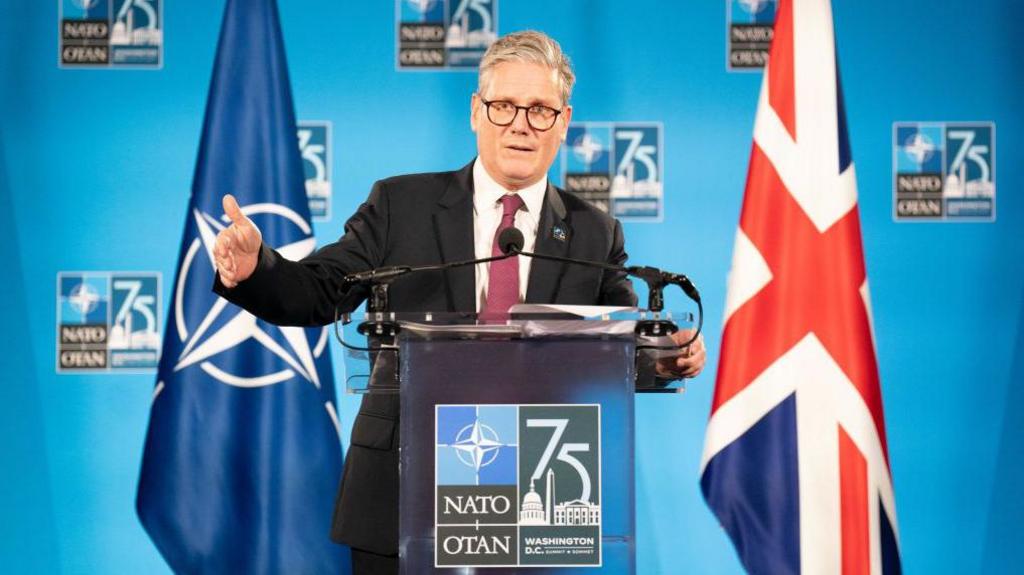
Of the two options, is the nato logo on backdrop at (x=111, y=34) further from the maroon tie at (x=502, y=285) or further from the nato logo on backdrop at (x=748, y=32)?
the maroon tie at (x=502, y=285)

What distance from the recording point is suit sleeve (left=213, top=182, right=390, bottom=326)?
206 cm

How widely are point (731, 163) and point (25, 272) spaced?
2.43 metres

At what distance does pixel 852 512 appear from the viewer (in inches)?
131

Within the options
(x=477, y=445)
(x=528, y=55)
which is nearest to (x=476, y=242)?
(x=528, y=55)

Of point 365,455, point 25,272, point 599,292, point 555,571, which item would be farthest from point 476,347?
point 25,272

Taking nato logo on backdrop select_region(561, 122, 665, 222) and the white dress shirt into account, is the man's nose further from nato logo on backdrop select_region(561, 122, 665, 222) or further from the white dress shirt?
nato logo on backdrop select_region(561, 122, 665, 222)

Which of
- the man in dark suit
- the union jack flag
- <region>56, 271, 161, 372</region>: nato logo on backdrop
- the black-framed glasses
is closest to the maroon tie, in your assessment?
the man in dark suit

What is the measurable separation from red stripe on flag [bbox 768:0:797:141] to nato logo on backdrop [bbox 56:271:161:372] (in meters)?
2.10

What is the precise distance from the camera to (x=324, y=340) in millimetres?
3553

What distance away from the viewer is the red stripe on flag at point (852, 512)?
3.32 metres

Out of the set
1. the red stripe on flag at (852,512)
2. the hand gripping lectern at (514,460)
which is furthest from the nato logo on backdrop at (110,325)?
the hand gripping lectern at (514,460)

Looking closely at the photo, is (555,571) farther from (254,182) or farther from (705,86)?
(705,86)

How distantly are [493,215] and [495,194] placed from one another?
0.05 metres

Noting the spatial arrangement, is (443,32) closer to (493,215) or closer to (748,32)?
(748,32)
